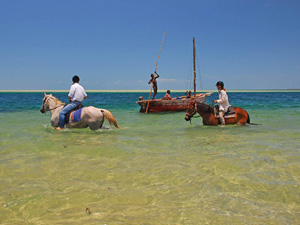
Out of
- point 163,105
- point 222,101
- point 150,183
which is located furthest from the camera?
point 163,105

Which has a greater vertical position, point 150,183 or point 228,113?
point 228,113

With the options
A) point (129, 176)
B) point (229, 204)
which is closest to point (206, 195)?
point (229, 204)

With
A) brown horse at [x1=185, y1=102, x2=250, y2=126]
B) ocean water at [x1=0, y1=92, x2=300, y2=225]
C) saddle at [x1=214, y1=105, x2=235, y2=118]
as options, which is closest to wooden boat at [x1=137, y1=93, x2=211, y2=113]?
brown horse at [x1=185, y1=102, x2=250, y2=126]

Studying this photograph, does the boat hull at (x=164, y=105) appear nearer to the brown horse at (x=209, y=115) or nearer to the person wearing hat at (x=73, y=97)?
the brown horse at (x=209, y=115)

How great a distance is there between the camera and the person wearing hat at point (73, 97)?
9148 millimetres

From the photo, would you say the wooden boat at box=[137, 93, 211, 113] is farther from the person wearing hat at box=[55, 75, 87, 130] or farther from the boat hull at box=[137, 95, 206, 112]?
the person wearing hat at box=[55, 75, 87, 130]

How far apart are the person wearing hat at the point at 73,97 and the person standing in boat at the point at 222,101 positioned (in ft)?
17.6

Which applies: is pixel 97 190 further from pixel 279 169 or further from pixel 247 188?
pixel 279 169

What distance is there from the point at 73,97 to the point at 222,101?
19.9ft

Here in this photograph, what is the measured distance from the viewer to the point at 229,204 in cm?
334

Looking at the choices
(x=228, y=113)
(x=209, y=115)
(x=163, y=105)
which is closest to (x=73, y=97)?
(x=209, y=115)

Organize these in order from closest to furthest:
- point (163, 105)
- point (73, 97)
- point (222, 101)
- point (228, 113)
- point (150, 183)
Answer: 1. point (150, 183)
2. point (73, 97)
3. point (222, 101)
4. point (228, 113)
5. point (163, 105)

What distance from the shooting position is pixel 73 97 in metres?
9.23

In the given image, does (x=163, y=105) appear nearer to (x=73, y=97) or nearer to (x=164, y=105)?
(x=164, y=105)
